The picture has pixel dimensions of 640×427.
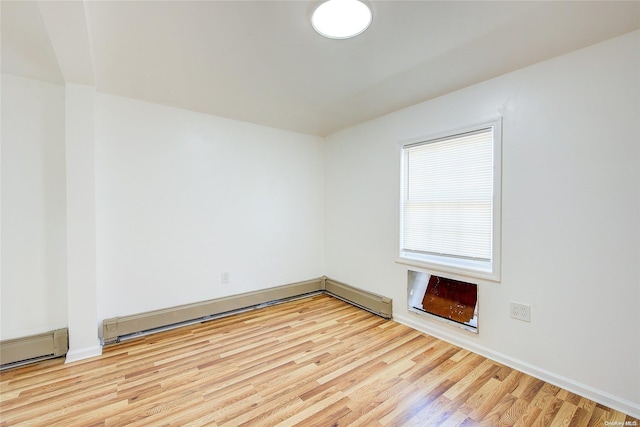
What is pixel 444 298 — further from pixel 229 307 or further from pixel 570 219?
pixel 229 307

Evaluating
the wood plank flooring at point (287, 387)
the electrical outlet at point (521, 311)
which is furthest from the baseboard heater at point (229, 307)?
the electrical outlet at point (521, 311)

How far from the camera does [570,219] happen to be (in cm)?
191

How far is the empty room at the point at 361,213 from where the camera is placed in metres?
1.67

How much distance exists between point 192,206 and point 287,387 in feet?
7.02

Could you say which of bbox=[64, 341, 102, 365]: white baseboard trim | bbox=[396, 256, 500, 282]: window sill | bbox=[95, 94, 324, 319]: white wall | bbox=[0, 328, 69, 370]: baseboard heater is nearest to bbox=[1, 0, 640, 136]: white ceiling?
bbox=[95, 94, 324, 319]: white wall

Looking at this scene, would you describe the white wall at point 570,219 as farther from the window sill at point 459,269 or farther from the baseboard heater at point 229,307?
the baseboard heater at point 229,307

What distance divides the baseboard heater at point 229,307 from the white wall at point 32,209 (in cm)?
45

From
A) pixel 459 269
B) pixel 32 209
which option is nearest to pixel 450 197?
pixel 459 269

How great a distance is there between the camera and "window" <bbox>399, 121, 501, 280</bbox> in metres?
2.34

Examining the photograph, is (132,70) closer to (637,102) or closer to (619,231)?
(637,102)

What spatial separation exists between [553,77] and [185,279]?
3846 millimetres

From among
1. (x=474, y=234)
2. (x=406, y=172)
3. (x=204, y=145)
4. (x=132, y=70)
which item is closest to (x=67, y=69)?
(x=132, y=70)

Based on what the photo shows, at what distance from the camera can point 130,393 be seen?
1853 mm

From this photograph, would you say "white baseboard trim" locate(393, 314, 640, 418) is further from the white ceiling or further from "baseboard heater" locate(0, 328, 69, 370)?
"baseboard heater" locate(0, 328, 69, 370)
